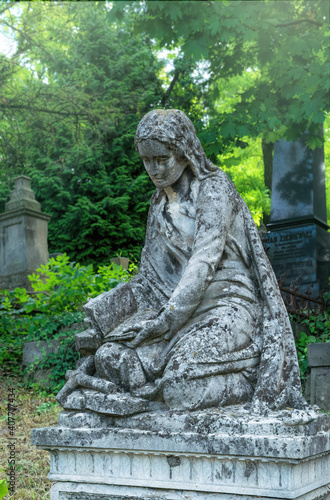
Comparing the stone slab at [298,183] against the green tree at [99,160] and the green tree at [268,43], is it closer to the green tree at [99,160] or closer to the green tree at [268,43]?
the green tree at [268,43]

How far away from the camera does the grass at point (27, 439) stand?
414cm

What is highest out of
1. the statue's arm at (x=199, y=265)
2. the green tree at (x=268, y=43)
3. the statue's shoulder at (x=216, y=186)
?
the green tree at (x=268, y=43)

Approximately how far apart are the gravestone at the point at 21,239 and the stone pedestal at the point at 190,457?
398 inches

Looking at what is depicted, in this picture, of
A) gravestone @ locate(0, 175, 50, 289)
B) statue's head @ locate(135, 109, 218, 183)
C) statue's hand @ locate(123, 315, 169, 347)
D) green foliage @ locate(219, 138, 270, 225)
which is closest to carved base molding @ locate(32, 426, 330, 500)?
statue's hand @ locate(123, 315, 169, 347)

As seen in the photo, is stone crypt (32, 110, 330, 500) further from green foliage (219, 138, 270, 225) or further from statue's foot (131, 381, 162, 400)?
green foliage (219, 138, 270, 225)

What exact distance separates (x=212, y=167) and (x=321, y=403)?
3.50 meters

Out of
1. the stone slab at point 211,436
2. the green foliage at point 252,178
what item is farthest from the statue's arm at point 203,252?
the green foliage at point 252,178

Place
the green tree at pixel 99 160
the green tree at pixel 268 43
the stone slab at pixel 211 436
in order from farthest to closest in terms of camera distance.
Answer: the green tree at pixel 99 160, the green tree at pixel 268 43, the stone slab at pixel 211 436

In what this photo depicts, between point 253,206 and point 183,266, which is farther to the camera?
point 253,206

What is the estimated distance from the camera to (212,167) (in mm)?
3389

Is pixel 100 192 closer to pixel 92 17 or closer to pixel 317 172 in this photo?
pixel 92 17

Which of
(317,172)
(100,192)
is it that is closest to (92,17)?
(100,192)

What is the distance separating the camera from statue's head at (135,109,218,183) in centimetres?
319

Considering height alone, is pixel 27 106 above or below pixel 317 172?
above
